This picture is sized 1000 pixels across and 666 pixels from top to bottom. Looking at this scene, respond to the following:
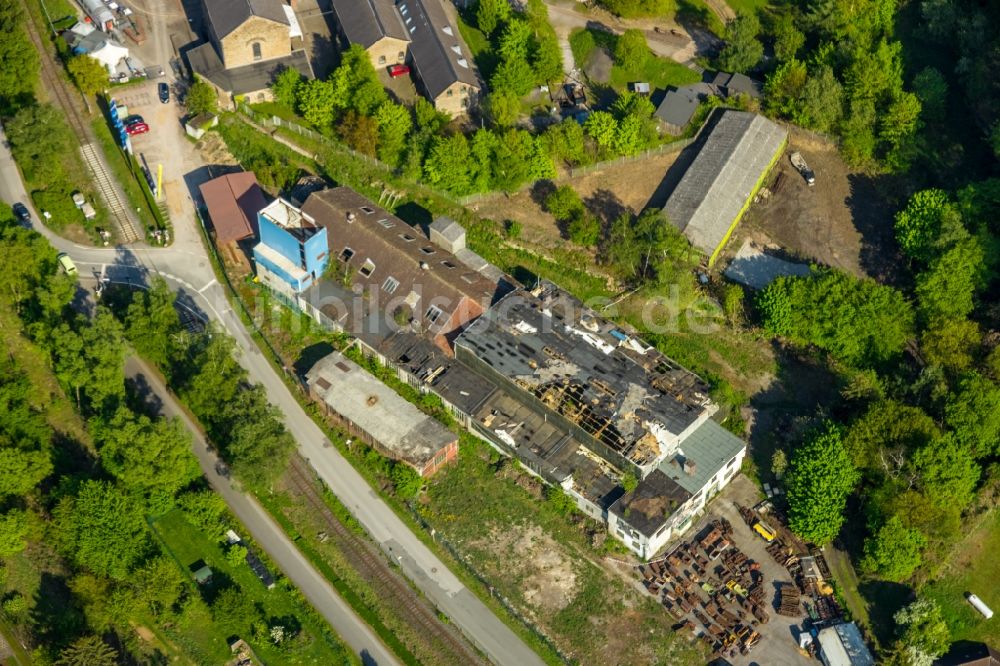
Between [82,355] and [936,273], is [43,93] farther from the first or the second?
[936,273]

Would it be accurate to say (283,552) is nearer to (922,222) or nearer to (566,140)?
(566,140)

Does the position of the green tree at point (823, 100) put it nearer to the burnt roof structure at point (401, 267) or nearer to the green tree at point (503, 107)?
the green tree at point (503, 107)

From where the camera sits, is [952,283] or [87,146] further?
[87,146]

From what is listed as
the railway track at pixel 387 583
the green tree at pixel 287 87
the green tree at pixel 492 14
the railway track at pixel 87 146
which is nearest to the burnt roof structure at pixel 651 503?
the railway track at pixel 387 583

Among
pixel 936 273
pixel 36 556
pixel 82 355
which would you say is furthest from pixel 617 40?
pixel 36 556

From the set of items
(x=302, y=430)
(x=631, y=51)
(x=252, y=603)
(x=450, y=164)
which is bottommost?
(x=252, y=603)

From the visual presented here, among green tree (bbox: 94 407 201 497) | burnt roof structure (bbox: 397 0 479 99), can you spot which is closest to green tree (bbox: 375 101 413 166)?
burnt roof structure (bbox: 397 0 479 99)

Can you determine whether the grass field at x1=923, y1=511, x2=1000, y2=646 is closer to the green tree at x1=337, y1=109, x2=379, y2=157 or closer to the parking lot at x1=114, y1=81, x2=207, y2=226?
the green tree at x1=337, y1=109, x2=379, y2=157

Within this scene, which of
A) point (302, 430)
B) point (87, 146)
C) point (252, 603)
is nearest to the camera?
point (252, 603)

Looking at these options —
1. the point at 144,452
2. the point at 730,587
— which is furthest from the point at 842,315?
the point at 144,452
